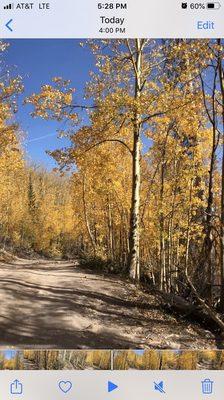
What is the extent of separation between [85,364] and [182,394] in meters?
0.68

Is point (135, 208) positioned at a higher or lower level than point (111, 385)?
higher

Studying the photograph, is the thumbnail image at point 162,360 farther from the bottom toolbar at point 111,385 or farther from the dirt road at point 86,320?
the dirt road at point 86,320

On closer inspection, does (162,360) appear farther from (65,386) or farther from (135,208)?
(135,208)

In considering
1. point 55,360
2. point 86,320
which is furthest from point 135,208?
point 55,360

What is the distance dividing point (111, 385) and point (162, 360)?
38 cm

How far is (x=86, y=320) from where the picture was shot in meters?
6.61

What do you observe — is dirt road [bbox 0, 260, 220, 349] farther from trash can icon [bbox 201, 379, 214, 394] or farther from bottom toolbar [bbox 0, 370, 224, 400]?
trash can icon [bbox 201, 379, 214, 394]

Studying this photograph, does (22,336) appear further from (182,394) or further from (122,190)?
A: (122,190)

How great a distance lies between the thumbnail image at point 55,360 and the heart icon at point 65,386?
12 centimetres

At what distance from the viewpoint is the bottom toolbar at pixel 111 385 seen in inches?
119

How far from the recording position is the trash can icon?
9.94 feet
